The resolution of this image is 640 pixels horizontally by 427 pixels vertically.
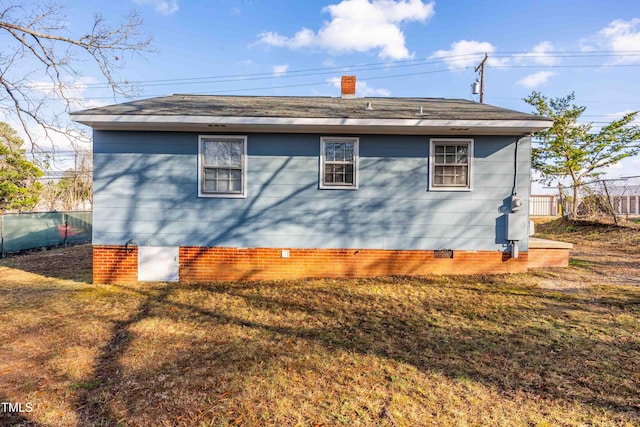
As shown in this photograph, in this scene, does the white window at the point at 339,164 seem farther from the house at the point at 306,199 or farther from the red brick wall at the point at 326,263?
the red brick wall at the point at 326,263

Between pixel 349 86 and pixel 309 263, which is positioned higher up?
pixel 349 86

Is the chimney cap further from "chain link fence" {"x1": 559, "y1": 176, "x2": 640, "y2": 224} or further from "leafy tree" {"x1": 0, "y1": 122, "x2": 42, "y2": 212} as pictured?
"leafy tree" {"x1": 0, "y1": 122, "x2": 42, "y2": 212}

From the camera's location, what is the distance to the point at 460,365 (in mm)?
3088

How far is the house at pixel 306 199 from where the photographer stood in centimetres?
625

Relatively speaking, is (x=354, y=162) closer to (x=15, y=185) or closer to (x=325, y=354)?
(x=325, y=354)

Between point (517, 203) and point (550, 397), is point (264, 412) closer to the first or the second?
point (550, 397)

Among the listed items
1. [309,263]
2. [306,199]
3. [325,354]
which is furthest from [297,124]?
[325,354]

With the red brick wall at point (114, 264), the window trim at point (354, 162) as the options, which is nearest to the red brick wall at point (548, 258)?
the window trim at point (354, 162)

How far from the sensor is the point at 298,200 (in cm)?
642

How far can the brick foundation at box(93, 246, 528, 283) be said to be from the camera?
20.8 feet

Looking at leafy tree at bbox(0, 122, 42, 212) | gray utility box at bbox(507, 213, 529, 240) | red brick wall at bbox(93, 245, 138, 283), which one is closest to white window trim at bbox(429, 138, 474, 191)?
gray utility box at bbox(507, 213, 529, 240)

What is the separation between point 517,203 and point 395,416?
5607mm

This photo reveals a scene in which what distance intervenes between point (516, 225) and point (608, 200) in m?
8.99

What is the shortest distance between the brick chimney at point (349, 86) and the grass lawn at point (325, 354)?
580cm
